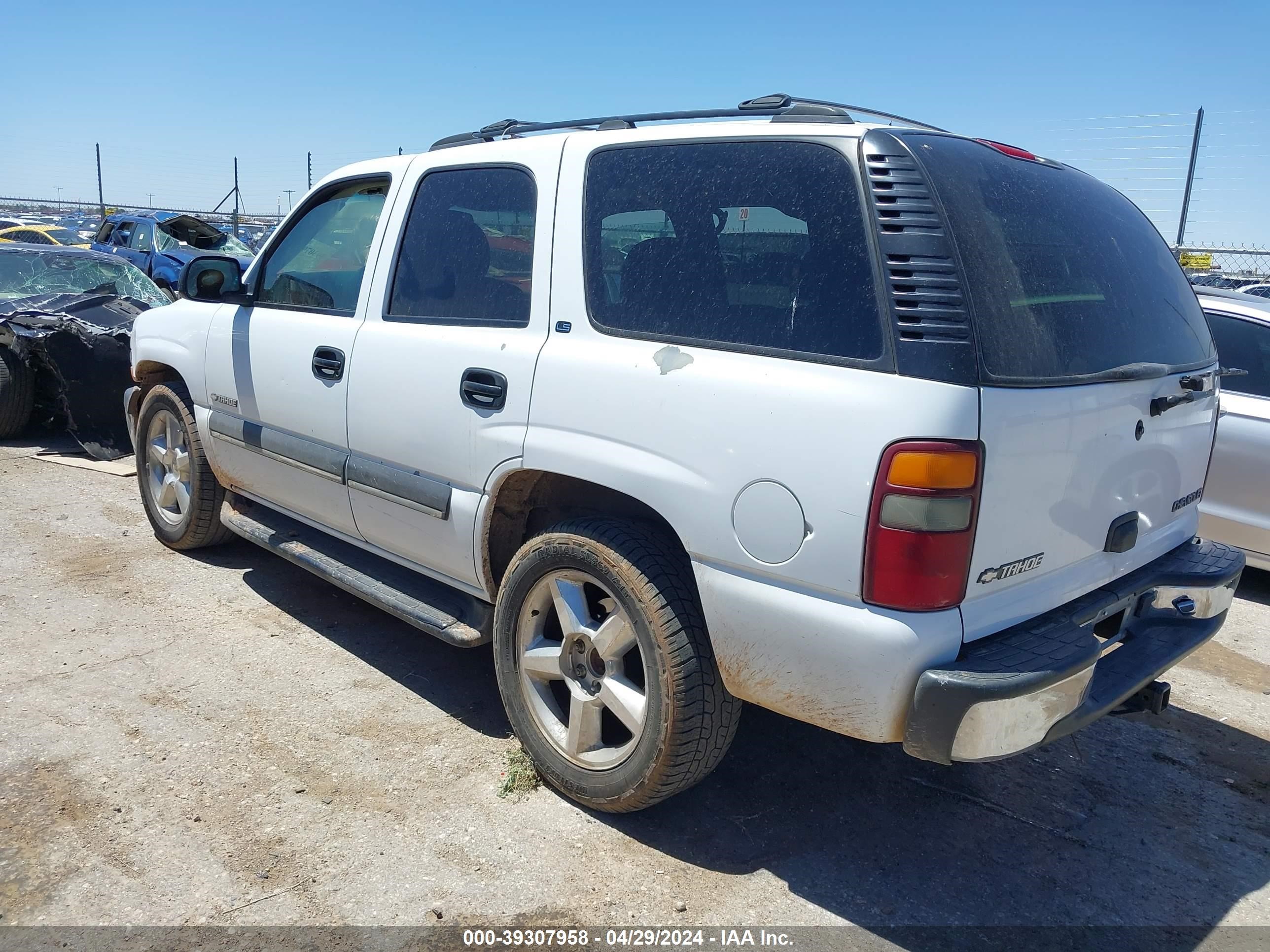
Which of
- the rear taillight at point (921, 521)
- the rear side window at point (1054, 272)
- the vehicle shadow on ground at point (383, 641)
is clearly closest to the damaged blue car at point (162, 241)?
the vehicle shadow on ground at point (383, 641)

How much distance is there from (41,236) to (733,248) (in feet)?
79.3

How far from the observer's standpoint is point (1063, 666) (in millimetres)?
2375

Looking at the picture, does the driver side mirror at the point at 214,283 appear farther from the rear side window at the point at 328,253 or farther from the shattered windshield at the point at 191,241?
the shattered windshield at the point at 191,241

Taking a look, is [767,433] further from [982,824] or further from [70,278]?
[70,278]

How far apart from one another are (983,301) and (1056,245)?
1.83 feet

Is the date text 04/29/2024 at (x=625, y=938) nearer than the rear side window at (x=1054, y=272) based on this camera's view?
No

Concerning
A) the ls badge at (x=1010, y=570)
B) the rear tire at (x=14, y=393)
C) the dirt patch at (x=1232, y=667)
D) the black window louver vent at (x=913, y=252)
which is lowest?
the dirt patch at (x=1232, y=667)

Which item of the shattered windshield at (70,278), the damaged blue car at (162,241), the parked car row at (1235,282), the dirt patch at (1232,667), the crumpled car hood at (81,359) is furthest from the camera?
the damaged blue car at (162,241)

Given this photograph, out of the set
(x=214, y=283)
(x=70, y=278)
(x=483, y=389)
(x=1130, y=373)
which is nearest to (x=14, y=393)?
(x=70, y=278)

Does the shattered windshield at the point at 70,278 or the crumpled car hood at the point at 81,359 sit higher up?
the shattered windshield at the point at 70,278

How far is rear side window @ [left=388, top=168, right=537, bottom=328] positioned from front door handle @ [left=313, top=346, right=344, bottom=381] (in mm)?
295

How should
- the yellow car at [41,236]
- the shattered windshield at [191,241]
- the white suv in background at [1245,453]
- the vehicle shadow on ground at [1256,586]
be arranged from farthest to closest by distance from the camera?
1. the yellow car at [41,236]
2. the shattered windshield at [191,241]
3. the vehicle shadow on ground at [1256,586]
4. the white suv in background at [1245,453]

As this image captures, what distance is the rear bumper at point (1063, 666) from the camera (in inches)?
89.8

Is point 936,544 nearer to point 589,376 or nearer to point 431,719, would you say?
point 589,376
